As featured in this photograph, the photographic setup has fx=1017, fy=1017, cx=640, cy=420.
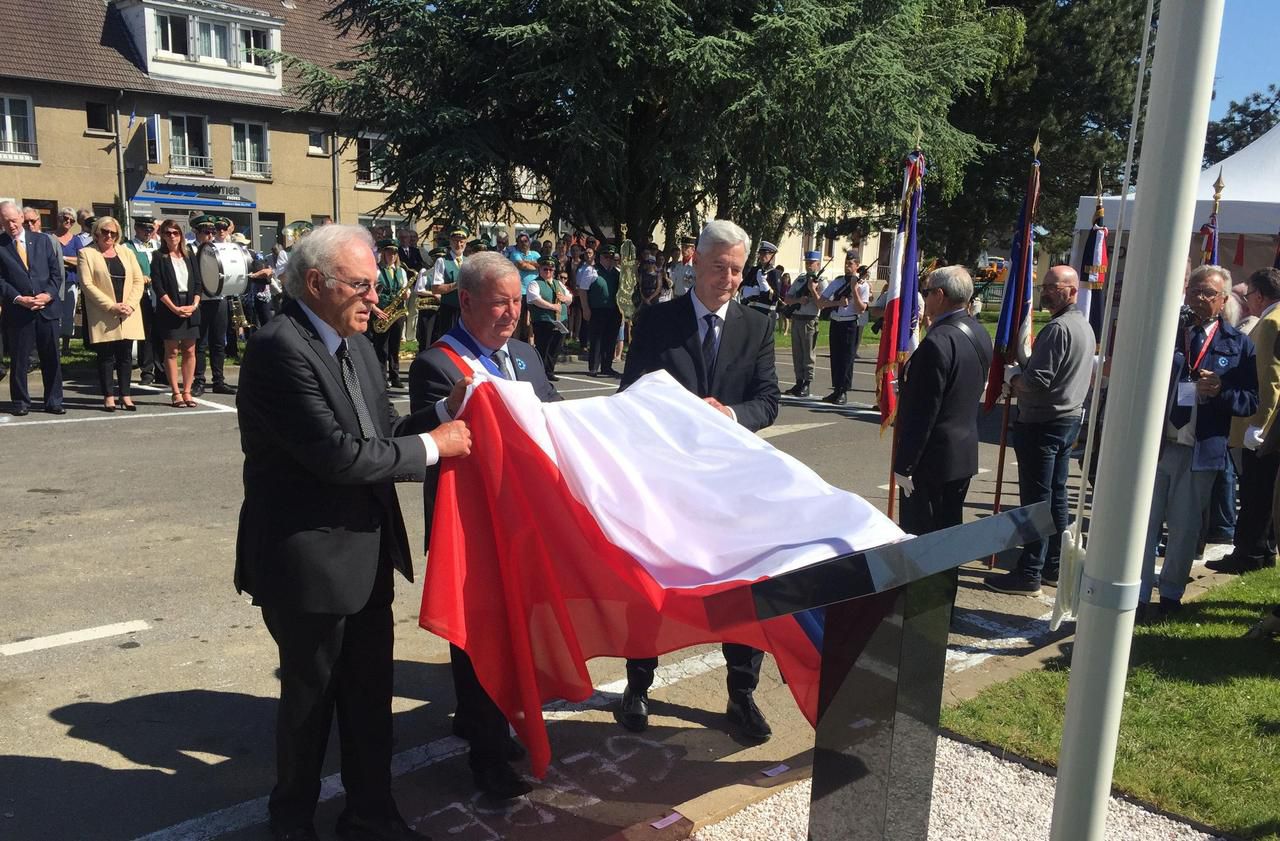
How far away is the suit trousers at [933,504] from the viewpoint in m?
5.79

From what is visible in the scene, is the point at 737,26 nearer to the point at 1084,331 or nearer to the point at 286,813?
the point at 1084,331

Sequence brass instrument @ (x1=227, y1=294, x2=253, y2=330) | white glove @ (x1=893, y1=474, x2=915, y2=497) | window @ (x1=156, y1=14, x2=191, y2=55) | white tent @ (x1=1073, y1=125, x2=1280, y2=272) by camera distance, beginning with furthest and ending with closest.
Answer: window @ (x1=156, y1=14, x2=191, y2=55) < brass instrument @ (x1=227, y1=294, x2=253, y2=330) < white tent @ (x1=1073, y1=125, x2=1280, y2=272) < white glove @ (x1=893, y1=474, x2=915, y2=497)

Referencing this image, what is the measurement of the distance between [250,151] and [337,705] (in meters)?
43.0

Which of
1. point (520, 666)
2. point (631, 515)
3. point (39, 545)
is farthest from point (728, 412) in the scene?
point (39, 545)

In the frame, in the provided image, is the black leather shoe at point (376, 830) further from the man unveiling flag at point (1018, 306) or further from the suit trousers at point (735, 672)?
the man unveiling flag at point (1018, 306)

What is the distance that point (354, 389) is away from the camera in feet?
11.4

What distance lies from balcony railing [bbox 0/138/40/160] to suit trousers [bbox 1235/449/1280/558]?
40.4 metres

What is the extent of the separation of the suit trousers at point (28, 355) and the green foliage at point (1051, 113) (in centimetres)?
3163

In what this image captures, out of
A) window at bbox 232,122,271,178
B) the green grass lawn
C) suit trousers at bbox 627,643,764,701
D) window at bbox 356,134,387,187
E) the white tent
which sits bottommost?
the green grass lawn

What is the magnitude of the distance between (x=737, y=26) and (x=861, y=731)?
22.1m

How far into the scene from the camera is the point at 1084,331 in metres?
6.46

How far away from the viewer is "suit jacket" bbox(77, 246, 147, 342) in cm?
1091

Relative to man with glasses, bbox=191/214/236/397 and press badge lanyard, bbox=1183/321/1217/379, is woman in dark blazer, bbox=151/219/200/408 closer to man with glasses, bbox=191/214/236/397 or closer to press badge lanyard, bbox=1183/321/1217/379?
man with glasses, bbox=191/214/236/397

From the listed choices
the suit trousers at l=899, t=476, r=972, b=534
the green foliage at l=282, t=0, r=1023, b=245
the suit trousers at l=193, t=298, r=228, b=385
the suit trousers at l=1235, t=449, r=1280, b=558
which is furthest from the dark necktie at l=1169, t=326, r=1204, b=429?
the green foliage at l=282, t=0, r=1023, b=245
